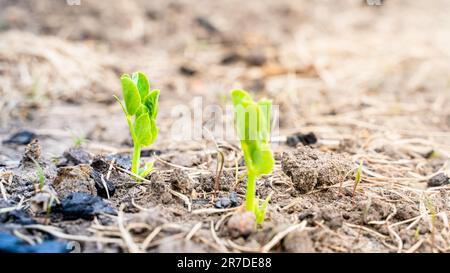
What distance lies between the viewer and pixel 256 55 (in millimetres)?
4746

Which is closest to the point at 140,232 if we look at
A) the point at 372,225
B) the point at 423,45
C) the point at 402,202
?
the point at 372,225

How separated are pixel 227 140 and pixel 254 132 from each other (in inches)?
53.5

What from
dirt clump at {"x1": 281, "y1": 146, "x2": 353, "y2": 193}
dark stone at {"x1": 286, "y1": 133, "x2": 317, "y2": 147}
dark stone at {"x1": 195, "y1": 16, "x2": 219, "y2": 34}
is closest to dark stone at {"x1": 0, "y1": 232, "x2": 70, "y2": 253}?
dirt clump at {"x1": 281, "y1": 146, "x2": 353, "y2": 193}

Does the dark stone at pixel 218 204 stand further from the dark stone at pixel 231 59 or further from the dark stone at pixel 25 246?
the dark stone at pixel 231 59

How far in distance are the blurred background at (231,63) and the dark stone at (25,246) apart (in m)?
1.04

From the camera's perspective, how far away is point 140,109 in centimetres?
217

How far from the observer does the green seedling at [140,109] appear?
212cm

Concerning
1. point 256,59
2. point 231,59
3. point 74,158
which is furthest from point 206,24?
point 74,158

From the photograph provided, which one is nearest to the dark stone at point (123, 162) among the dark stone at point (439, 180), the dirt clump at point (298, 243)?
the dirt clump at point (298, 243)

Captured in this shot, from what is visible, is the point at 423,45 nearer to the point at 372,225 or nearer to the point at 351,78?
the point at 351,78

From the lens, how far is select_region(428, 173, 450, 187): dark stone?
248 centimetres

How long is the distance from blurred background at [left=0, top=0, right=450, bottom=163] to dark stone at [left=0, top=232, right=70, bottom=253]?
104cm

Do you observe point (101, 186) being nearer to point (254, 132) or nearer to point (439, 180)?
point (254, 132)
